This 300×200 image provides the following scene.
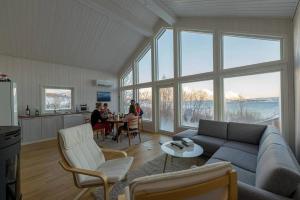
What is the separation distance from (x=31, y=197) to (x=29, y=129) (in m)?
3.41

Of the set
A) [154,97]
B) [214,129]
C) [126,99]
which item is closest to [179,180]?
[214,129]

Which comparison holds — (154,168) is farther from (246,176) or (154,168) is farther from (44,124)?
(44,124)

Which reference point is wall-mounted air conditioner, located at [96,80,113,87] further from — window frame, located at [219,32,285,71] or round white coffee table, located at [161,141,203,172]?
round white coffee table, located at [161,141,203,172]

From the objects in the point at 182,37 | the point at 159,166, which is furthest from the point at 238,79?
the point at 159,166

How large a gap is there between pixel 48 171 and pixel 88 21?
4.09 m

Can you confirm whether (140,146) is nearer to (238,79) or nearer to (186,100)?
(186,100)

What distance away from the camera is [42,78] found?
5574mm

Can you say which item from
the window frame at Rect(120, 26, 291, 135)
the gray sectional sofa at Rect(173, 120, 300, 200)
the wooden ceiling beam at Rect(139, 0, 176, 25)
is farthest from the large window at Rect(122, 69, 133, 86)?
the gray sectional sofa at Rect(173, 120, 300, 200)

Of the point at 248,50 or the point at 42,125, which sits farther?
the point at 42,125

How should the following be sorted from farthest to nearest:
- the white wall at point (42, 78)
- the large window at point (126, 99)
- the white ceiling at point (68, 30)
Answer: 1. the large window at point (126, 99)
2. the white wall at point (42, 78)
3. the white ceiling at point (68, 30)

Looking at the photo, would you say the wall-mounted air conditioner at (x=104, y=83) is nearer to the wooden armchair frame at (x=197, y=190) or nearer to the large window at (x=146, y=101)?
the large window at (x=146, y=101)

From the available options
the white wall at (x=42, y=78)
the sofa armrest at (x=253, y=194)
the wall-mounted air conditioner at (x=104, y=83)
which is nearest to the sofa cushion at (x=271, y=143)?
the sofa armrest at (x=253, y=194)

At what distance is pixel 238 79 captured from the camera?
4.25m

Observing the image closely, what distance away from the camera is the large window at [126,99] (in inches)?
301
